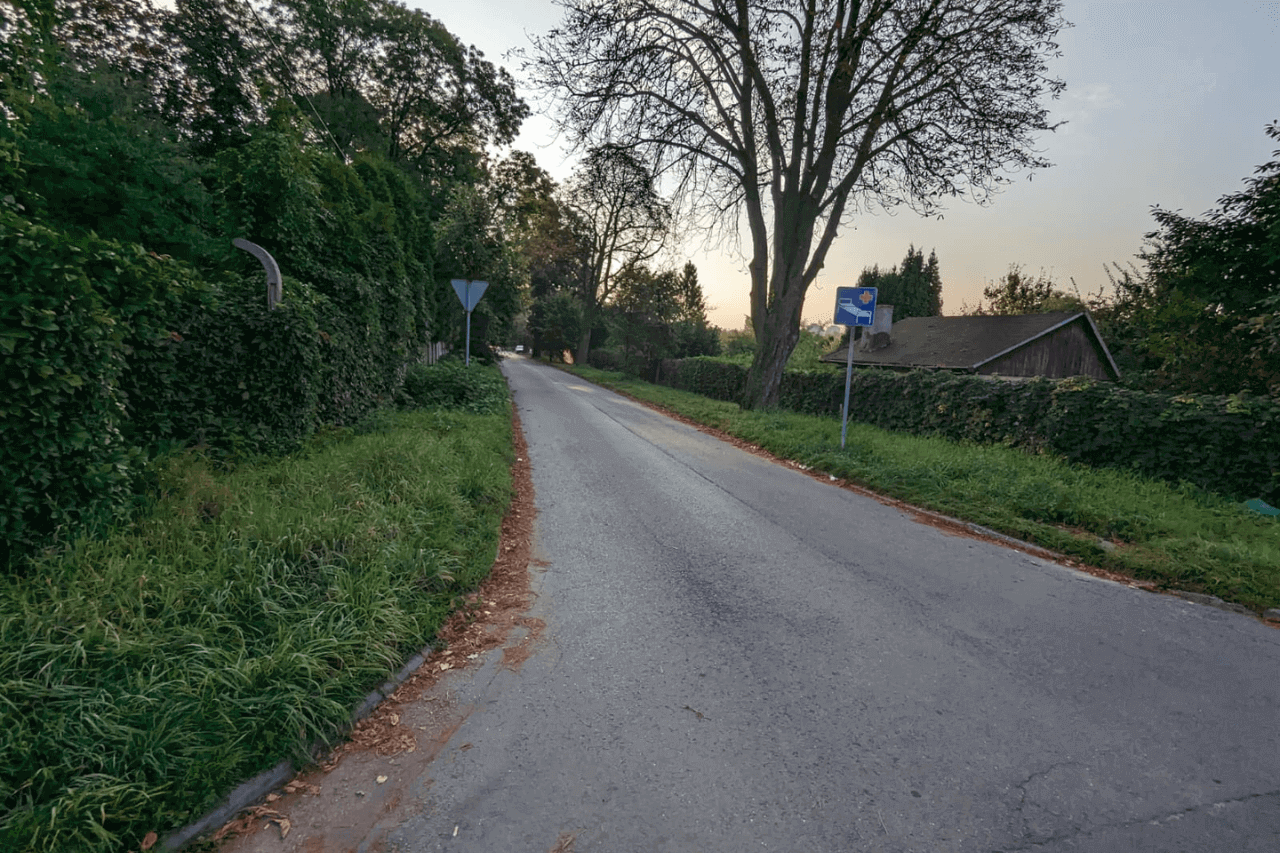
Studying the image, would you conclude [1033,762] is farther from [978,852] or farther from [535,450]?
[535,450]

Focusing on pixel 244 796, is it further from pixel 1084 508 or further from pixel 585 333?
pixel 585 333

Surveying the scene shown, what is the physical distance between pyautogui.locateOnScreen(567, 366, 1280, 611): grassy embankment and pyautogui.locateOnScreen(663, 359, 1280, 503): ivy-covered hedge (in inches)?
15.5

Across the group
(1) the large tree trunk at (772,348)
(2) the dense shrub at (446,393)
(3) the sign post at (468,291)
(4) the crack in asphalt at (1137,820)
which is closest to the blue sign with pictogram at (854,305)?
(1) the large tree trunk at (772,348)

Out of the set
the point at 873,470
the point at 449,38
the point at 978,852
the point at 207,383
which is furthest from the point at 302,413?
the point at 449,38

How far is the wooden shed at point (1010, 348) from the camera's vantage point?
20.2 meters

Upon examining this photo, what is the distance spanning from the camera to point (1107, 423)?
8.09 m

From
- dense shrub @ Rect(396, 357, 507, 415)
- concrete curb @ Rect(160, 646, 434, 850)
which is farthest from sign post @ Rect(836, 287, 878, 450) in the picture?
concrete curb @ Rect(160, 646, 434, 850)

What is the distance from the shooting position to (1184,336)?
13172 millimetres

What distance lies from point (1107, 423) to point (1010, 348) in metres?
13.8

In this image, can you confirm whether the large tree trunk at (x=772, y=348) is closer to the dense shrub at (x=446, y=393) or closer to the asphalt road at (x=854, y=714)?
the dense shrub at (x=446, y=393)

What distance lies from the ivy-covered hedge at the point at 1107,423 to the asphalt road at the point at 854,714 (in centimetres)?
431

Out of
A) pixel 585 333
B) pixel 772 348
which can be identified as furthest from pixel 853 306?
pixel 585 333

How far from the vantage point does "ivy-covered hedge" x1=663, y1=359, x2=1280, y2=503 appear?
6836mm

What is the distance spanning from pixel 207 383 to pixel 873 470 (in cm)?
847
